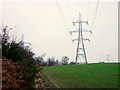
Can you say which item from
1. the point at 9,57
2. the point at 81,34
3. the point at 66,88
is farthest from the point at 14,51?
the point at 81,34

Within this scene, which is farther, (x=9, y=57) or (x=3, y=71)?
(x=9, y=57)

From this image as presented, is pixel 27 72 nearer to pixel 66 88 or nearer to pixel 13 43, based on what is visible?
pixel 66 88

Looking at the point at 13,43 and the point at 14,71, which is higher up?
the point at 13,43

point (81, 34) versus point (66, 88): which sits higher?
point (81, 34)

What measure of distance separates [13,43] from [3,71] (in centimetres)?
A: 554

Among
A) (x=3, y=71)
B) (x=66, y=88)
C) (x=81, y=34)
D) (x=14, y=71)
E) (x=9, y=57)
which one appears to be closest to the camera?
(x=3, y=71)

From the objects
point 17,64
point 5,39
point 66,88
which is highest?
point 5,39

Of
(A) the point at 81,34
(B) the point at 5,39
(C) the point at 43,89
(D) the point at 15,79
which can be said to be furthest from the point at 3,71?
(A) the point at 81,34

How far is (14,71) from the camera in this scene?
18.3m

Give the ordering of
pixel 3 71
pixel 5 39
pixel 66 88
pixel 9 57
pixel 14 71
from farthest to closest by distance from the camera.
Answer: pixel 5 39 → pixel 9 57 → pixel 66 88 → pixel 14 71 → pixel 3 71

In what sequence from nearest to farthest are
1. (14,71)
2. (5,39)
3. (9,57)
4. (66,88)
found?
(14,71) → (66,88) → (9,57) → (5,39)

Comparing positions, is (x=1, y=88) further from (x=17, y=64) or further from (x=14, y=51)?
(x=14, y=51)

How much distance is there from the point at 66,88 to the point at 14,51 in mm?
3977

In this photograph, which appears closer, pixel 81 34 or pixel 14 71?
→ pixel 14 71
